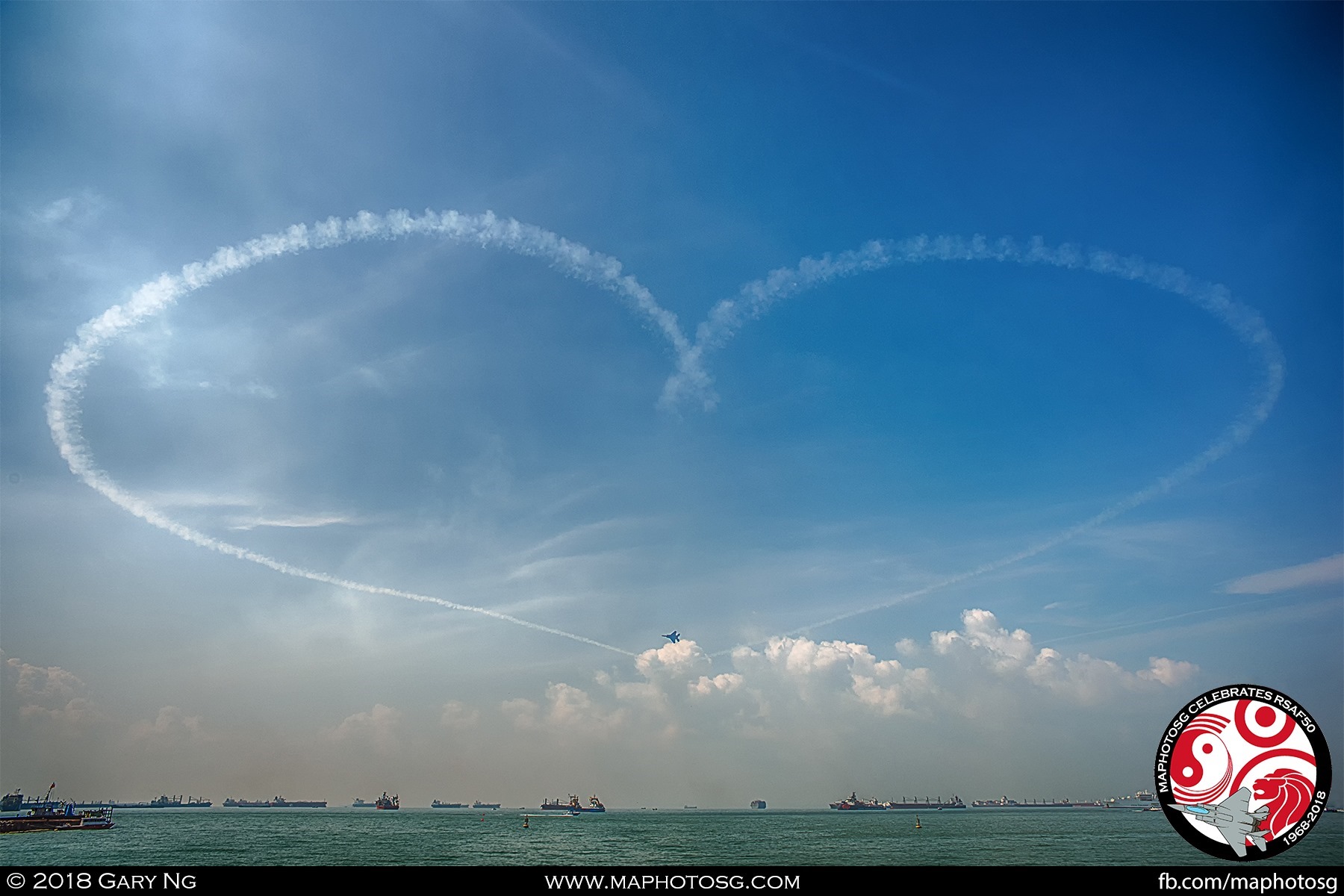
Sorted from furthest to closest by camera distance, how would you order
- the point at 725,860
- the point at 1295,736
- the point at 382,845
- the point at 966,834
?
1. the point at 966,834
2. the point at 382,845
3. the point at 725,860
4. the point at 1295,736

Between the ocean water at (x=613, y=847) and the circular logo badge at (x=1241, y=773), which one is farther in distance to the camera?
the ocean water at (x=613, y=847)

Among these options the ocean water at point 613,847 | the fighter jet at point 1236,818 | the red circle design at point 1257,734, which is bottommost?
the ocean water at point 613,847

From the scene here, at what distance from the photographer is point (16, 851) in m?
67.4

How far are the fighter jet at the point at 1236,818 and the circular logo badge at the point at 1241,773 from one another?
2 cm

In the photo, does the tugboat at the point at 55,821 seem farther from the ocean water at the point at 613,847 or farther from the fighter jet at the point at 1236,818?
the fighter jet at the point at 1236,818

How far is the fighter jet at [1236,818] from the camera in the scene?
21.4m

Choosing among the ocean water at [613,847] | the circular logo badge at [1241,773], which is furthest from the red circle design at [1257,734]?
the ocean water at [613,847]

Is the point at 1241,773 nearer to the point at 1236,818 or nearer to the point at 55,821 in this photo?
the point at 1236,818

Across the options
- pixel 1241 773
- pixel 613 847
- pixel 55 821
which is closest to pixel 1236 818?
pixel 1241 773

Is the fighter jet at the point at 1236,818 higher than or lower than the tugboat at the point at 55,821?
higher
